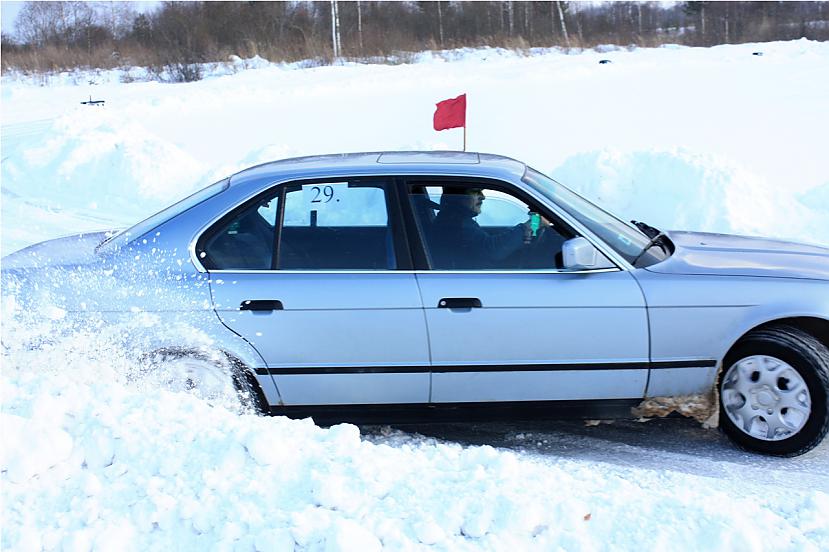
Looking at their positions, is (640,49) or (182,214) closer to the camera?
(182,214)

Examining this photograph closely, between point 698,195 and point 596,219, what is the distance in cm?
402

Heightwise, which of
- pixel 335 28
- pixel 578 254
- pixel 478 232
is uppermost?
pixel 335 28

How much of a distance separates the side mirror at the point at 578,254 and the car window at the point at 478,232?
87 mm

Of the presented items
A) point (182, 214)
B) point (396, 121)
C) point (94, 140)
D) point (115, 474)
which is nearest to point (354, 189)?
point (182, 214)

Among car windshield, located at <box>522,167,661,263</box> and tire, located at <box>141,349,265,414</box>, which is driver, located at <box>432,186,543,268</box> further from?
tire, located at <box>141,349,265,414</box>

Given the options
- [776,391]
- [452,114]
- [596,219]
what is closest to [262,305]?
[596,219]

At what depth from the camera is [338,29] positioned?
122 feet

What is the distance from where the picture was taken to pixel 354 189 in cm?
428

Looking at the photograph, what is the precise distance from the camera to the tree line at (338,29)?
32.8 metres

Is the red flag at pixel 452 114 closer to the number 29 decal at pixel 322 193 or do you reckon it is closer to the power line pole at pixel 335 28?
the number 29 decal at pixel 322 193

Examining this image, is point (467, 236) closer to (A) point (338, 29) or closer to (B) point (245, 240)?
(B) point (245, 240)

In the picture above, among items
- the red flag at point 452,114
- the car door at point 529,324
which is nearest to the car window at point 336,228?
the car door at point 529,324

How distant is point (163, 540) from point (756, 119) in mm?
13406

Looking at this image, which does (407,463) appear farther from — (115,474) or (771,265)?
(771,265)
